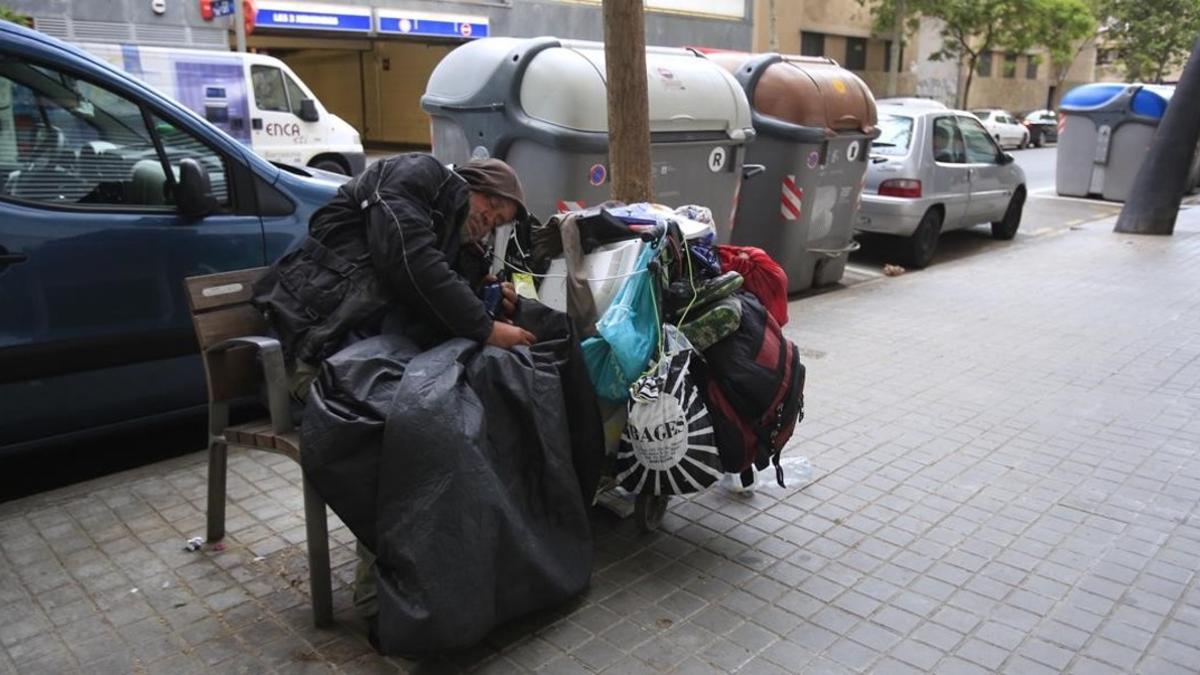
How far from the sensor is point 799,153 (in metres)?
7.96

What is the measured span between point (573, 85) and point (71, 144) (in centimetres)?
287

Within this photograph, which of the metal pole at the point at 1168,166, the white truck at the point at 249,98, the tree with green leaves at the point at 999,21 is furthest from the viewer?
the tree with green leaves at the point at 999,21

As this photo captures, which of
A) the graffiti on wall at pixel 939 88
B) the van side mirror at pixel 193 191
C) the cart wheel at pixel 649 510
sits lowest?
the cart wheel at pixel 649 510

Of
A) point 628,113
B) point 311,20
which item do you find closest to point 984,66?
point 311,20

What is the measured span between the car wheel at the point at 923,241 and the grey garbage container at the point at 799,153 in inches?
73.3

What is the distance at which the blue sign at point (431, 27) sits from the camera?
22250 mm

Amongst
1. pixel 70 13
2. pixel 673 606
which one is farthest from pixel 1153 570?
pixel 70 13

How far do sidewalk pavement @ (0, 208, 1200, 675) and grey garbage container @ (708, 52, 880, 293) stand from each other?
2.68m

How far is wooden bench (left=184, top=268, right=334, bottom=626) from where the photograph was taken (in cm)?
307

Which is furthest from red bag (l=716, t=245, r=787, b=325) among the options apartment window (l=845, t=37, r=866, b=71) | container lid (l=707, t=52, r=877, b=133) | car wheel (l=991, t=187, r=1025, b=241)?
apartment window (l=845, t=37, r=866, b=71)

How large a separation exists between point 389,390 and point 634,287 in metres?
1.01

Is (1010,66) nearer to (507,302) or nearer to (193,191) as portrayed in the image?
(193,191)

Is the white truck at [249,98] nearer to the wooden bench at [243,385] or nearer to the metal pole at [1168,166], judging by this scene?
the wooden bench at [243,385]

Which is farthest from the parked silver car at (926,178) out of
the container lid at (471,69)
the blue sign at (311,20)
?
the blue sign at (311,20)
